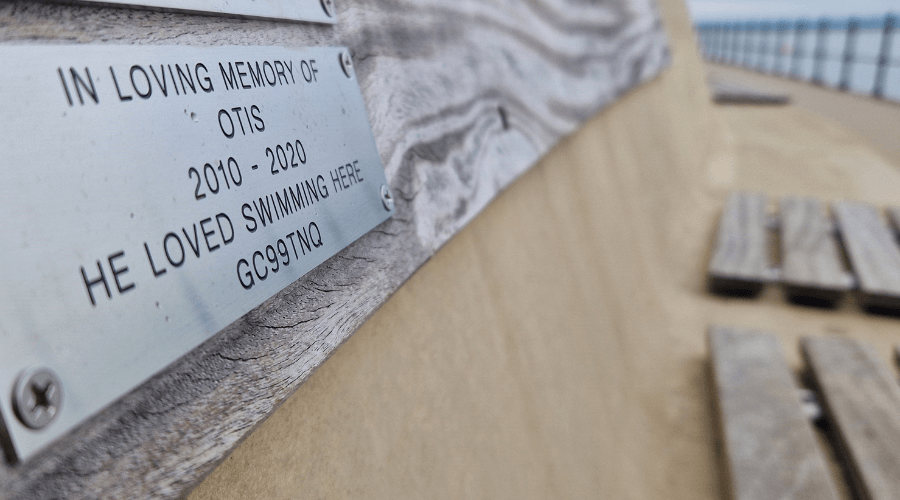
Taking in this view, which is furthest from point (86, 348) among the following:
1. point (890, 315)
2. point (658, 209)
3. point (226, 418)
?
point (890, 315)

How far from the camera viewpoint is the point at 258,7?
0.46 meters

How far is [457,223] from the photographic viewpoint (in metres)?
0.71

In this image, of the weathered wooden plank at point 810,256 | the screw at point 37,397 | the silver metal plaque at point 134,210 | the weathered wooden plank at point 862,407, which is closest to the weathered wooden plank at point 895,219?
the weathered wooden plank at point 810,256

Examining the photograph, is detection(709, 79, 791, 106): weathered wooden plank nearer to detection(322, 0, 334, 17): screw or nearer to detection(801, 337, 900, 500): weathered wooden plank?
detection(801, 337, 900, 500): weathered wooden plank

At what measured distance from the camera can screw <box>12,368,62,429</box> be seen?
267 millimetres

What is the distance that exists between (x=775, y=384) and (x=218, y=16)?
4.41 feet

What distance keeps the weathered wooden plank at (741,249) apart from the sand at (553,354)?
0.22ft

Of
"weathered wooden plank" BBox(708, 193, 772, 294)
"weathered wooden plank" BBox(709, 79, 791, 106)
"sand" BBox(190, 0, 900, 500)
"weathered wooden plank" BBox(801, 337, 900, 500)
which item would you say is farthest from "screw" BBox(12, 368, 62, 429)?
"weathered wooden plank" BBox(709, 79, 791, 106)

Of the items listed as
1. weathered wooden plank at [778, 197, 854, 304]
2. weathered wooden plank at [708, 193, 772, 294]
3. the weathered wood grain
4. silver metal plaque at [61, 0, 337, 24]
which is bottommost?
weathered wooden plank at [778, 197, 854, 304]

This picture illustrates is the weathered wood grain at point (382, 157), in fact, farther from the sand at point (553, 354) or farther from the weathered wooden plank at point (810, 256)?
the weathered wooden plank at point (810, 256)

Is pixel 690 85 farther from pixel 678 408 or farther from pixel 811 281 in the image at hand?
pixel 678 408

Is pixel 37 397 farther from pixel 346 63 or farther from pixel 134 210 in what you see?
pixel 346 63

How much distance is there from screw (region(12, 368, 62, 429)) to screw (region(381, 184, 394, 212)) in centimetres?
33

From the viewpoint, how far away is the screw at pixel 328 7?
540 mm
